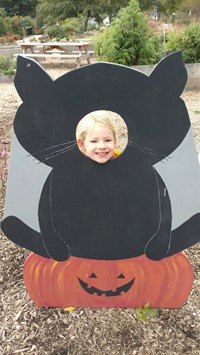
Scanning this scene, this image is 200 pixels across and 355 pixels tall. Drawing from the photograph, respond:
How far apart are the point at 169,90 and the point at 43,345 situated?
1417 millimetres

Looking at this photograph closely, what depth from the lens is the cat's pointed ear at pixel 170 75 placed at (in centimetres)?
140

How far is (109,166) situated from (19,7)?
117ft

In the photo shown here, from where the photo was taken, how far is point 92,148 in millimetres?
1571

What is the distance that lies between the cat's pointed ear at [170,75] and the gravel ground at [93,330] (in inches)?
48.6

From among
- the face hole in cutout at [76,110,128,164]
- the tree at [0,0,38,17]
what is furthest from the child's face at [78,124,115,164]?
the tree at [0,0,38,17]

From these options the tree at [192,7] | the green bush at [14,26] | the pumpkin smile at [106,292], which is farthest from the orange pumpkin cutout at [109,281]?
the green bush at [14,26]

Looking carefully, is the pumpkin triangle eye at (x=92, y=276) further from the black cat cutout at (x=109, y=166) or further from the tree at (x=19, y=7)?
the tree at (x=19, y=7)

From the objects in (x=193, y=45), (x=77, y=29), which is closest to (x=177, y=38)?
(x=193, y=45)

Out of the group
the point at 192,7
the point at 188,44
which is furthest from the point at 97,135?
the point at 192,7

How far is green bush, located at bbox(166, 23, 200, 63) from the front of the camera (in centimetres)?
703

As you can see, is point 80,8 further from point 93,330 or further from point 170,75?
point 93,330

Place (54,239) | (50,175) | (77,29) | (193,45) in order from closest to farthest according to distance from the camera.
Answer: (50,175), (54,239), (193,45), (77,29)

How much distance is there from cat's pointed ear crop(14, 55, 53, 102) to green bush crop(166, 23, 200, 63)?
612 centimetres

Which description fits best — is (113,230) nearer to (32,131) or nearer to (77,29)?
(32,131)
